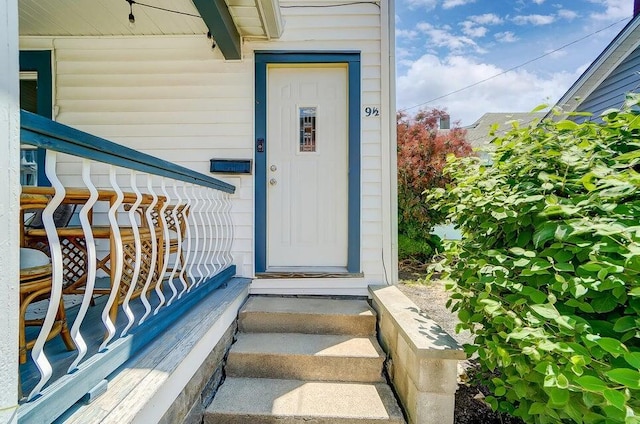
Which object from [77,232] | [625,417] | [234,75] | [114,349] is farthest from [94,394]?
[234,75]

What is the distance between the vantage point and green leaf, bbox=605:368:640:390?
95cm

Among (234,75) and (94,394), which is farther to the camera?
(234,75)

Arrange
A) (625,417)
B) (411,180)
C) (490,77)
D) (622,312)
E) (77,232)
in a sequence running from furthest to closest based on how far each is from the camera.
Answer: (490,77) → (411,180) → (77,232) → (622,312) → (625,417)

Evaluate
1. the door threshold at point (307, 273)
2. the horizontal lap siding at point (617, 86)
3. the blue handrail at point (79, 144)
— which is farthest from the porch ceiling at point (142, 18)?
the horizontal lap siding at point (617, 86)

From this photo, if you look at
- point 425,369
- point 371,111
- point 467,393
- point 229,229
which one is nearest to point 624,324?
point 425,369

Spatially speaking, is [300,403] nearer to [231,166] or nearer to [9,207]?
[9,207]

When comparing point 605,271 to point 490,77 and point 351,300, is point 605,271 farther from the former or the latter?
point 490,77

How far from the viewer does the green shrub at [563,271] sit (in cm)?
106

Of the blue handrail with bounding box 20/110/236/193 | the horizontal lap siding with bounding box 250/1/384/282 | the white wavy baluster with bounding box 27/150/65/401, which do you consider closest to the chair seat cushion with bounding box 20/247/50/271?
the white wavy baluster with bounding box 27/150/65/401

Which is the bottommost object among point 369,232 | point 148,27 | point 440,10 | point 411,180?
point 369,232

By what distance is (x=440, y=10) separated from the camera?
953 cm

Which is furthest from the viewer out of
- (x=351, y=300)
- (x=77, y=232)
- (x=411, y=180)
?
(x=411, y=180)

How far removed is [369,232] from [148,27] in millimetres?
2899

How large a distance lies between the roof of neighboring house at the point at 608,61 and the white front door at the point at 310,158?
3.57 metres
